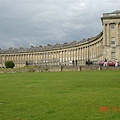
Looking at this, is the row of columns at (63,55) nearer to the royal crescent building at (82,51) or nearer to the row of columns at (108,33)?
the royal crescent building at (82,51)

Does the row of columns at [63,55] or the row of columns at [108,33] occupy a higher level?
the row of columns at [108,33]

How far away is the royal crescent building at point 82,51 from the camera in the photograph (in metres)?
56.3

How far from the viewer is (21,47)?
134125 millimetres

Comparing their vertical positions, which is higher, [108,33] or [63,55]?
[108,33]

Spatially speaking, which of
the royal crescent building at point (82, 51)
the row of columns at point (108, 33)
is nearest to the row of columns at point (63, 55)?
the royal crescent building at point (82, 51)

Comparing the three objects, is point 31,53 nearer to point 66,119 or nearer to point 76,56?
point 76,56

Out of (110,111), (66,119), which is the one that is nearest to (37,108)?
(66,119)

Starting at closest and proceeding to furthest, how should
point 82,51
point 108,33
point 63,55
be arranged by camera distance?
point 108,33
point 82,51
point 63,55

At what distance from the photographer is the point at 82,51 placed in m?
86.4

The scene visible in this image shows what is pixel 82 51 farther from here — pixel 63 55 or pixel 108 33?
pixel 108 33

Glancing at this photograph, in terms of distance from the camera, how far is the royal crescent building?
5628 centimetres

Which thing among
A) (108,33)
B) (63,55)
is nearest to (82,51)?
(63,55)

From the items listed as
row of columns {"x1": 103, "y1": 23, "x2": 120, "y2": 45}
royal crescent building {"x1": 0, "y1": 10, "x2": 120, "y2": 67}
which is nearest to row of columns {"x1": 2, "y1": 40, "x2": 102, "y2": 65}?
royal crescent building {"x1": 0, "y1": 10, "x2": 120, "y2": 67}

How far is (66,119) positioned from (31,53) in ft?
368
